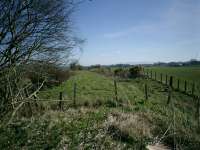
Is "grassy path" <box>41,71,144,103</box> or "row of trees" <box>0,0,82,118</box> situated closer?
"row of trees" <box>0,0,82,118</box>

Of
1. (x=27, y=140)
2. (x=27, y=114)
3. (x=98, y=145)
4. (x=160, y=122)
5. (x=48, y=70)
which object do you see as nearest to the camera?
(x=98, y=145)

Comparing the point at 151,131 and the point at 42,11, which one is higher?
the point at 42,11

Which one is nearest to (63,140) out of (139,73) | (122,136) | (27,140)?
(27,140)

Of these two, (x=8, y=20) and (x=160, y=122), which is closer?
(x=8, y=20)

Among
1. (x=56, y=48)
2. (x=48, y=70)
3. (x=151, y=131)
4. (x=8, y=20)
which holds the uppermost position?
(x=8, y=20)

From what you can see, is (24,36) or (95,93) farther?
(95,93)

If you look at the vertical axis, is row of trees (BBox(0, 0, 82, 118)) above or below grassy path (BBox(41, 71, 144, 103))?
above

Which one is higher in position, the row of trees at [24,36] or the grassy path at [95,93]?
the row of trees at [24,36]

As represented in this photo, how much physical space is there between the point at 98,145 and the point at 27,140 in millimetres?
2070

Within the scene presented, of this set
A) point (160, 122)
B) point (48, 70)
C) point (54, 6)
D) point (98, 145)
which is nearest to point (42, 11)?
point (54, 6)

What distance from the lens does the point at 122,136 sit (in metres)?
8.66

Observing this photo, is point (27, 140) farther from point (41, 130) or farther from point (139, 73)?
point (139, 73)

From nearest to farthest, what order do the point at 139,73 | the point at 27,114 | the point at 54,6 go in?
the point at 54,6 < the point at 27,114 < the point at 139,73

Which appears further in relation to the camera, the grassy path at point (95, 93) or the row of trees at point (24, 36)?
the grassy path at point (95, 93)
